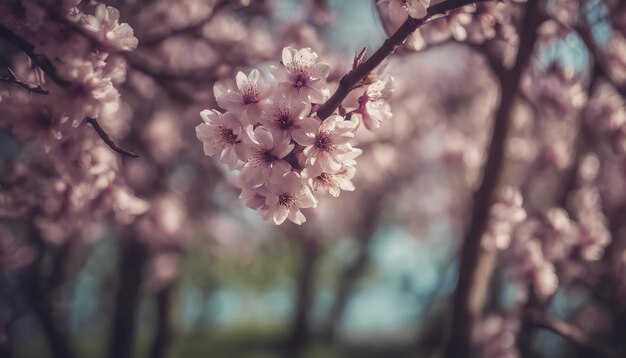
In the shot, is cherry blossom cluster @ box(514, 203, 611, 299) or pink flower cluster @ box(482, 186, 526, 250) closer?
pink flower cluster @ box(482, 186, 526, 250)

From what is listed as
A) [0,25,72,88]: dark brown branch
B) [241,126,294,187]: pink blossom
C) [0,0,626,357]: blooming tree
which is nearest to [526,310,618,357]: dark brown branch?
[0,0,626,357]: blooming tree

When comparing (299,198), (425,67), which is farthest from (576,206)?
(425,67)

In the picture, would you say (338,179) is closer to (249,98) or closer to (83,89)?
(249,98)

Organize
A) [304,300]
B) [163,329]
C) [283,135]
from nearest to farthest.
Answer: [283,135] < [163,329] < [304,300]

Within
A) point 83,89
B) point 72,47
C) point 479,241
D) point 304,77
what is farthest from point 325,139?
point 479,241

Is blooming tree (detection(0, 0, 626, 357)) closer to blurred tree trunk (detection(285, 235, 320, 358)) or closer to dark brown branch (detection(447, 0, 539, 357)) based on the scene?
dark brown branch (detection(447, 0, 539, 357))

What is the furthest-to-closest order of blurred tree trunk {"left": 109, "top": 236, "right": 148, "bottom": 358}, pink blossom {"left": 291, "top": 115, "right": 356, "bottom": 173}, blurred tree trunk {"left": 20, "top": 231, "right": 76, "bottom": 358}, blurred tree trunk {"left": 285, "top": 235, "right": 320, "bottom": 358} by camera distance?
1. blurred tree trunk {"left": 285, "top": 235, "right": 320, "bottom": 358}
2. blurred tree trunk {"left": 109, "top": 236, "right": 148, "bottom": 358}
3. blurred tree trunk {"left": 20, "top": 231, "right": 76, "bottom": 358}
4. pink blossom {"left": 291, "top": 115, "right": 356, "bottom": 173}

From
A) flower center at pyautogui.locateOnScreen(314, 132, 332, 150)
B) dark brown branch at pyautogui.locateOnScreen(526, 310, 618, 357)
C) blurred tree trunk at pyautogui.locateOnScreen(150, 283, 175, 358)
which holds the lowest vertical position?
dark brown branch at pyautogui.locateOnScreen(526, 310, 618, 357)
